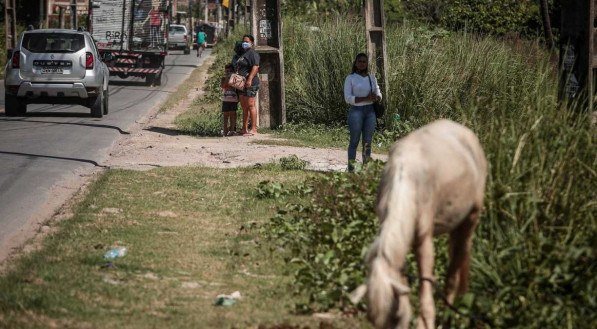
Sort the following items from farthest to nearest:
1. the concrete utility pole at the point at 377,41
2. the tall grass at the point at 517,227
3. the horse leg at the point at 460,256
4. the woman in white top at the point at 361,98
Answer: the concrete utility pole at the point at 377,41, the woman in white top at the point at 361,98, the tall grass at the point at 517,227, the horse leg at the point at 460,256

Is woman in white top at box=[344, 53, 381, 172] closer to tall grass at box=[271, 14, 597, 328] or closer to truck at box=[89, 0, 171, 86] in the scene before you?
tall grass at box=[271, 14, 597, 328]

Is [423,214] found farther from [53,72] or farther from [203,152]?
[53,72]

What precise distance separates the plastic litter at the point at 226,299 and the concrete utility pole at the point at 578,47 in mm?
3931

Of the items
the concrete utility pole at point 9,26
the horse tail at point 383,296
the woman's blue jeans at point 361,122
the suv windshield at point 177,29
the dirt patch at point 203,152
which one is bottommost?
the dirt patch at point 203,152

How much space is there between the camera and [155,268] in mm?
8664

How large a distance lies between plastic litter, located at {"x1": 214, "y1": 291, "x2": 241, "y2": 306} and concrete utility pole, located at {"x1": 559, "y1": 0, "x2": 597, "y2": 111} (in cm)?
393

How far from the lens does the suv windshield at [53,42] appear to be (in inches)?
933

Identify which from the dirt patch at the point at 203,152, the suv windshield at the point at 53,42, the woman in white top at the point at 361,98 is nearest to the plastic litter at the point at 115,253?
the woman in white top at the point at 361,98

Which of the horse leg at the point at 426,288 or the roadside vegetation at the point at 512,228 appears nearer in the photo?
the horse leg at the point at 426,288

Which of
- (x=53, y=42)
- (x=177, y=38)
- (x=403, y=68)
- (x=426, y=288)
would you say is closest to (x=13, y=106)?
(x=53, y=42)

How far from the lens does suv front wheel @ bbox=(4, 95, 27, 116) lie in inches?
931

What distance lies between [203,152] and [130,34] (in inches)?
847

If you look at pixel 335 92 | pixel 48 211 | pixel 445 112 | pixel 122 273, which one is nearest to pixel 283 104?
pixel 335 92

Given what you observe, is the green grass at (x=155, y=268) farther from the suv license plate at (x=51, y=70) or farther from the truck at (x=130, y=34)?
the truck at (x=130, y=34)
